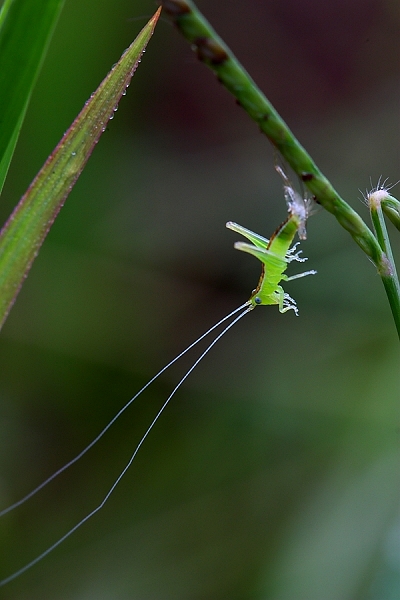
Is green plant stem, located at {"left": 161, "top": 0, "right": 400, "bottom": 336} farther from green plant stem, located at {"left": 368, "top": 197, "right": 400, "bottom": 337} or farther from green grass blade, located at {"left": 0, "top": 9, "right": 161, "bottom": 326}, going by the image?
green grass blade, located at {"left": 0, "top": 9, "right": 161, "bottom": 326}

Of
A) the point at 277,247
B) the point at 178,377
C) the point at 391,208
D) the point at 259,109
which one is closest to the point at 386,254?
the point at 391,208

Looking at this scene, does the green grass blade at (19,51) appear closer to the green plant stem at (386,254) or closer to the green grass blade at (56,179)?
the green grass blade at (56,179)

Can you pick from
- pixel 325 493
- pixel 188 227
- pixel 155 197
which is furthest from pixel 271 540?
pixel 155 197

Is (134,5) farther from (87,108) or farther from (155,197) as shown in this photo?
(87,108)

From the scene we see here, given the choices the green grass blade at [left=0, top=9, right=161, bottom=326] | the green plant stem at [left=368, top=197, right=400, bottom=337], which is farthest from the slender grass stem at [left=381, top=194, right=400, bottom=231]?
the green grass blade at [left=0, top=9, right=161, bottom=326]

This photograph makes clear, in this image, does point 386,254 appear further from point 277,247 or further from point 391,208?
point 277,247
